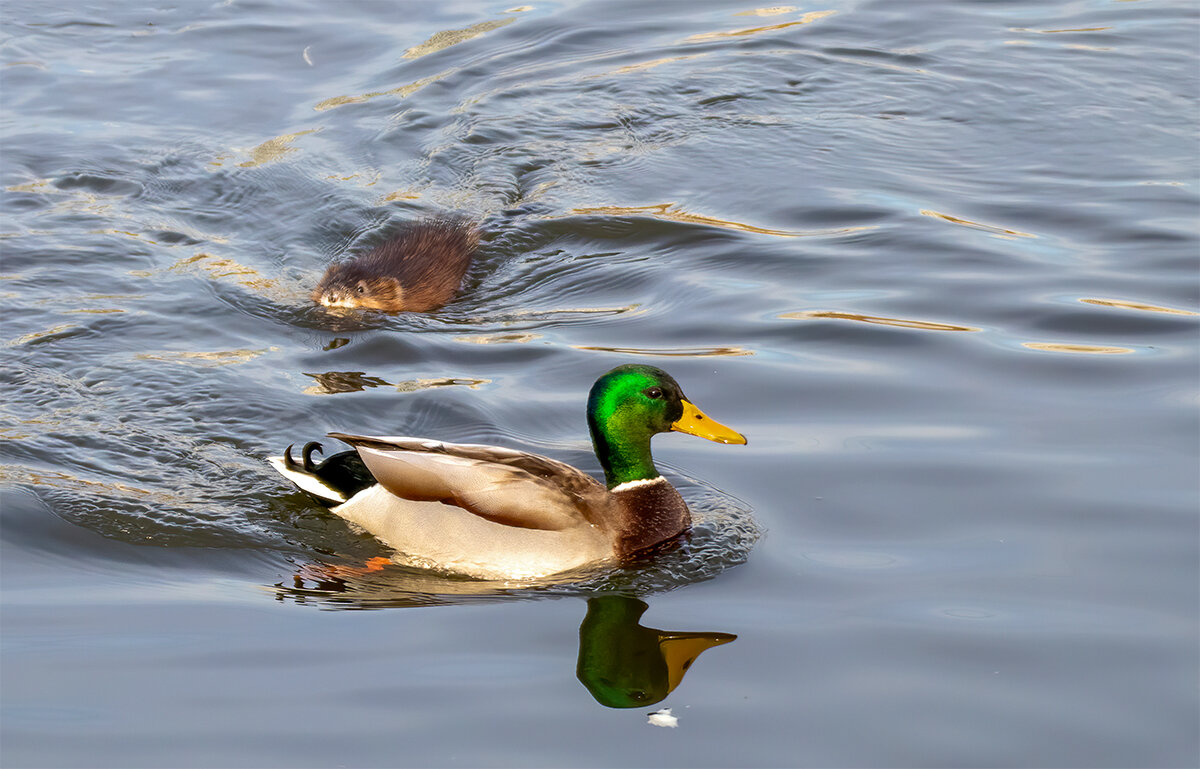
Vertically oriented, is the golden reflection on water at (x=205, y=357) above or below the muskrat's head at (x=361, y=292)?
below

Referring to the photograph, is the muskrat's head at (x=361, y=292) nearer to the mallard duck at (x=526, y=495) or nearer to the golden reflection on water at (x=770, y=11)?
the mallard duck at (x=526, y=495)

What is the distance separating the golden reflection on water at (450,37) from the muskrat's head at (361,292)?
4686 mm

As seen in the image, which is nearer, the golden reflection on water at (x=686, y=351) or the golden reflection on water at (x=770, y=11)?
the golden reflection on water at (x=686, y=351)

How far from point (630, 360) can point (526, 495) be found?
2.01 m

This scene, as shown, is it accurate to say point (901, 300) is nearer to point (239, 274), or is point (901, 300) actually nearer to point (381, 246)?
point (381, 246)

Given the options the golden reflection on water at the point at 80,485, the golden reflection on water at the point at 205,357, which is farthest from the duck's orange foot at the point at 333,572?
the golden reflection on water at the point at 205,357

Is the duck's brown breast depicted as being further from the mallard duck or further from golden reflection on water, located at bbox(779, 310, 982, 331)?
golden reflection on water, located at bbox(779, 310, 982, 331)

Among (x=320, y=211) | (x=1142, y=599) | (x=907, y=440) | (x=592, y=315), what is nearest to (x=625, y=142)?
(x=320, y=211)

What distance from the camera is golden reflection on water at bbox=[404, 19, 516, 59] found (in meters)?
12.6

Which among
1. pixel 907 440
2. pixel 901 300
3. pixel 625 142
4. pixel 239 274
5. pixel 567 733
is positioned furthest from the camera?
pixel 625 142

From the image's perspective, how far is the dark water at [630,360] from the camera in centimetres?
442

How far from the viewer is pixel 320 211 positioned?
9789mm

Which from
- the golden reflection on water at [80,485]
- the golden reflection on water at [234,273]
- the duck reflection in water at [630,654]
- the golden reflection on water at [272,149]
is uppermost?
the golden reflection on water at [272,149]

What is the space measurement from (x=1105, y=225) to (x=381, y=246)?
4.62 metres
